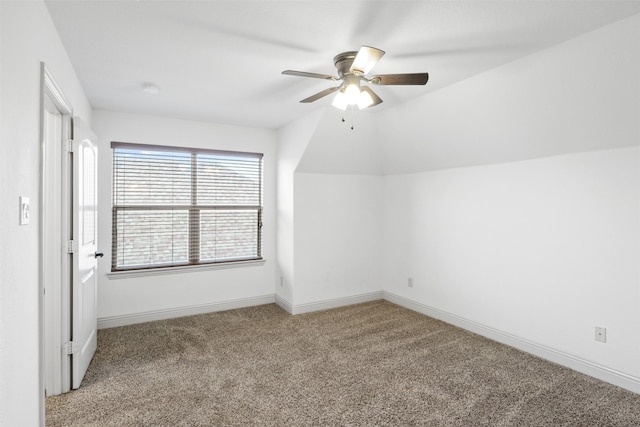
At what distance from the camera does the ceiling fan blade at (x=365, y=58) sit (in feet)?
6.16

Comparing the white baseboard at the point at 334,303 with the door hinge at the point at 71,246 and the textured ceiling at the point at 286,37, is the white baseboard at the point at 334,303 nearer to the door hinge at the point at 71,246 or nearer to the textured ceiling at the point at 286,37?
the door hinge at the point at 71,246

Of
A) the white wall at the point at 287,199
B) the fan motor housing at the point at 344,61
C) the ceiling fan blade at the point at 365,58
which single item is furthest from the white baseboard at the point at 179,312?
the ceiling fan blade at the point at 365,58

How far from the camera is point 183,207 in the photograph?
4.31 m

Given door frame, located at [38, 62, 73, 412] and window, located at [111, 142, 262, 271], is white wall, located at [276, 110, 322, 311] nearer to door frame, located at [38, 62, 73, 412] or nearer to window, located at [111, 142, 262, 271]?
window, located at [111, 142, 262, 271]

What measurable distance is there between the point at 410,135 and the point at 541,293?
2023 mm

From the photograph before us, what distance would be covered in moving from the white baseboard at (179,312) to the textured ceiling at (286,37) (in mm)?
2431

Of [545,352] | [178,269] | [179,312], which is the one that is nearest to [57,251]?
[178,269]

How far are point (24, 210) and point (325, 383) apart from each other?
2.22 metres

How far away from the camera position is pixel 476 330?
3758mm

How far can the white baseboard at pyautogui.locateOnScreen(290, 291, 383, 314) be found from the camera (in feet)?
14.6

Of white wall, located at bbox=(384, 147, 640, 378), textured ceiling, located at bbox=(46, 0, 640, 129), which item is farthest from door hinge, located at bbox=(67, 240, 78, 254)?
white wall, located at bbox=(384, 147, 640, 378)

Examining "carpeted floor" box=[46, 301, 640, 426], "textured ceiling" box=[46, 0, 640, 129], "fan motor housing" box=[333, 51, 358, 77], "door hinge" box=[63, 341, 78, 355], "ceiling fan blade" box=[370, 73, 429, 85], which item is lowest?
"carpeted floor" box=[46, 301, 640, 426]

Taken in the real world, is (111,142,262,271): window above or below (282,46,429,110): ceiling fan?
below

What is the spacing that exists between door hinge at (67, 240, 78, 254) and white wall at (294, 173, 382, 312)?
7.81 ft
